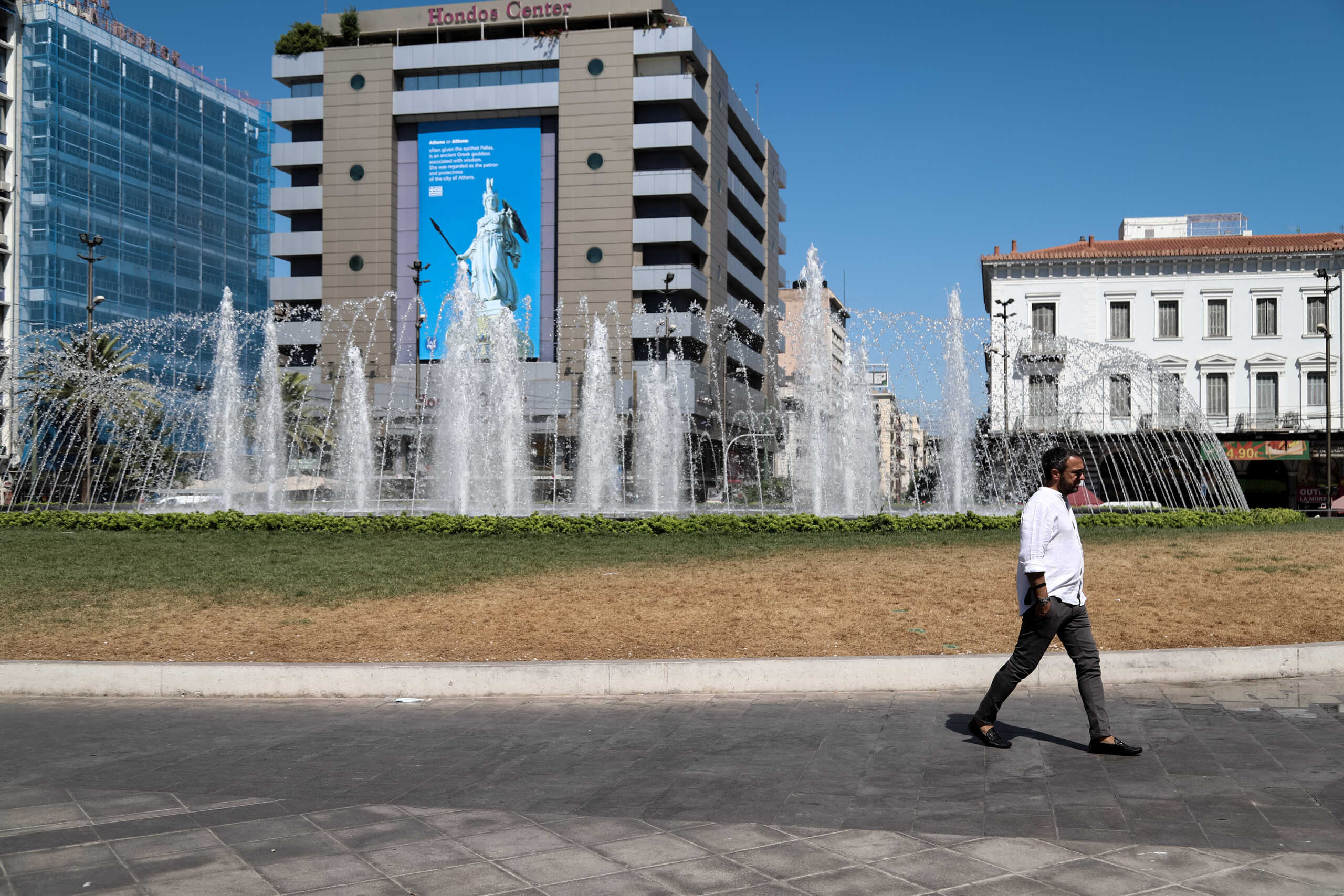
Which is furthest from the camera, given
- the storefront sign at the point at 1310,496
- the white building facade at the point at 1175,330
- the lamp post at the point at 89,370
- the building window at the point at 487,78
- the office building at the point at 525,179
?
the building window at the point at 487,78

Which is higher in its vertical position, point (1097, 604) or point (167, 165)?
point (167, 165)

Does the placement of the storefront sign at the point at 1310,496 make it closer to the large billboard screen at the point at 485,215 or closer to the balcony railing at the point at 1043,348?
the balcony railing at the point at 1043,348

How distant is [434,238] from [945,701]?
60.2 metres

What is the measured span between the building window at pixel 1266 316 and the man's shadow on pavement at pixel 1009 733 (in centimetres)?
4869

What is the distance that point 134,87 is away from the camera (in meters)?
72.4

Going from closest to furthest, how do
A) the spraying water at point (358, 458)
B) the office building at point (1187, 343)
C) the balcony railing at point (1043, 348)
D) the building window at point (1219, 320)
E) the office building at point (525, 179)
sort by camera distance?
the spraying water at point (358, 458), the office building at point (1187, 343), the balcony railing at point (1043, 348), the building window at point (1219, 320), the office building at point (525, 179)

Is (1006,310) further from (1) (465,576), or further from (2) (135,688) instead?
(2) (135,688)

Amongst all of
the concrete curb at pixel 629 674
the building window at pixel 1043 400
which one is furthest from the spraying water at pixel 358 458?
the building window at pixel 1043 400

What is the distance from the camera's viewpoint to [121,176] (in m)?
71.3

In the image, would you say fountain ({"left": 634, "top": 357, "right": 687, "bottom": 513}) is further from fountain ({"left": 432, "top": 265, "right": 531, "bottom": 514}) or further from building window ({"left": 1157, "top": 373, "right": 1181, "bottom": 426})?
building window ({"left": 1157, "top": 373, "right": 1181, "bottom": 426})

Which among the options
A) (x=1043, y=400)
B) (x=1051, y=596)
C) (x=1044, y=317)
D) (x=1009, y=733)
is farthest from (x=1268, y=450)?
(x=1051, y=596)

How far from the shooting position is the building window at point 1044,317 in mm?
51438

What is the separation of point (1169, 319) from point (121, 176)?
58.0 meters

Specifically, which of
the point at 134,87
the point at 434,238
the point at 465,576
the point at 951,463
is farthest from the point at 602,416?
the point at 134,87
